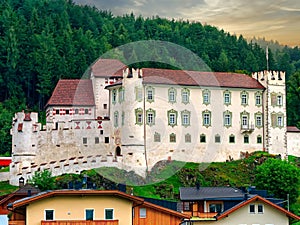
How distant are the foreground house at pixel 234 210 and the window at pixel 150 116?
26277 millimetres

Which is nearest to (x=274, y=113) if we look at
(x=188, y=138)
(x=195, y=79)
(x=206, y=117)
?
(x=206, y=117)

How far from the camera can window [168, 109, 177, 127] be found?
3364 inches

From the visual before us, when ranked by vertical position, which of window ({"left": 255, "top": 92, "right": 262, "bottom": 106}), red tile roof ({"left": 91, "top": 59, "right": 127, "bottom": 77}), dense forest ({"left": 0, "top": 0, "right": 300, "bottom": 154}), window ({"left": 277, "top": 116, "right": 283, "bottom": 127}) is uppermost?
dense forest ({"left": 0, "top": 0, "right": 300, "bottom": 154})

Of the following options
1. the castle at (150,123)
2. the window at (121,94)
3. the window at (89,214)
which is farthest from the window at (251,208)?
the window at (121,94)

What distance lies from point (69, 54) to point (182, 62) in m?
22.9

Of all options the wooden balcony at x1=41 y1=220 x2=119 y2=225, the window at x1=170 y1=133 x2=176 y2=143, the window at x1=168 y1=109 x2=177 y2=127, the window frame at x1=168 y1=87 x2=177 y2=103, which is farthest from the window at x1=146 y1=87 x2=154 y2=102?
the wooden balcony at x1=41 y1=220 x2=119 y2=225

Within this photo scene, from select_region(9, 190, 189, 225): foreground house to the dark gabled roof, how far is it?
36.7 feet

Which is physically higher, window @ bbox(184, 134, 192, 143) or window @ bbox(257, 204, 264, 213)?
window @ bbox(184, 134, 192, 143)

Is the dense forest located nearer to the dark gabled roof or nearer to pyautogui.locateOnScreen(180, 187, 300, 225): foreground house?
the dark gabled roof

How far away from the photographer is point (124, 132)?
3273 inches

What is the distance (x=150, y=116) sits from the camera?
84.4 m

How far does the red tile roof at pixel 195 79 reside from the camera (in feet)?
281

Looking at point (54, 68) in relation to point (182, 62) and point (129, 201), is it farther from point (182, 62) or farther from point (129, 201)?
point (129, 201)

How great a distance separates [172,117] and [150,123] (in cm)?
307
